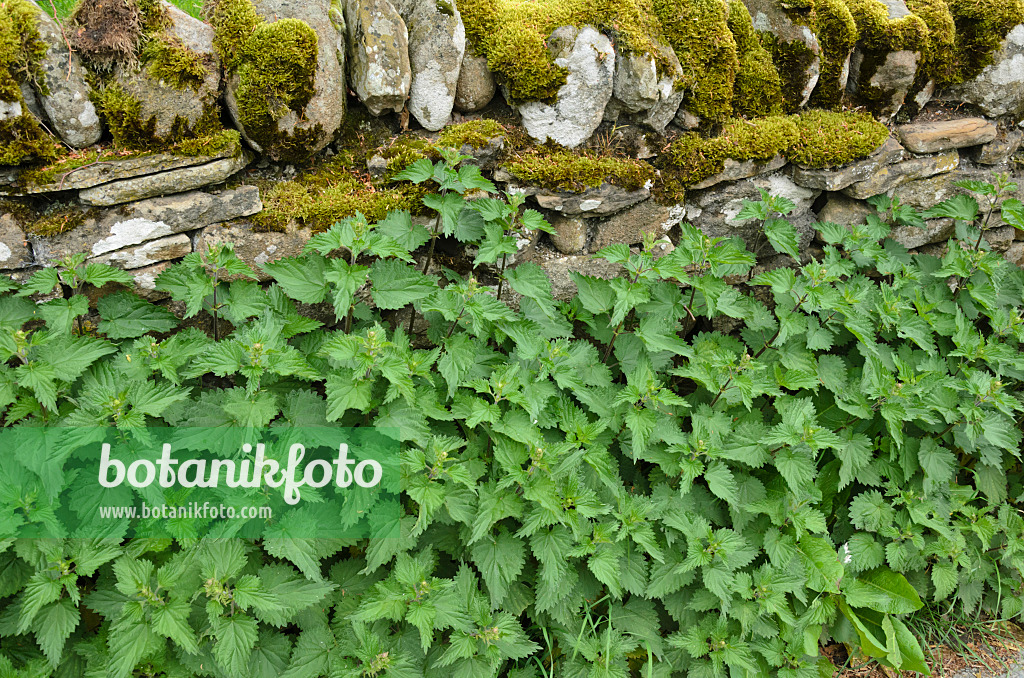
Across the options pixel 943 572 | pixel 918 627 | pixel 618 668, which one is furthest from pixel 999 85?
pixel 618 668

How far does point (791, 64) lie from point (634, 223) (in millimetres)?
1348

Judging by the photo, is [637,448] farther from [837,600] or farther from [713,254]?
[837,600]

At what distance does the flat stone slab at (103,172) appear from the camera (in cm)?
254

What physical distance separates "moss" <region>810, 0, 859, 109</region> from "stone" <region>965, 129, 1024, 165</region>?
1035 mm

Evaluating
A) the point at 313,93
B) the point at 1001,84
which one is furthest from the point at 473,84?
the point at 1001,84

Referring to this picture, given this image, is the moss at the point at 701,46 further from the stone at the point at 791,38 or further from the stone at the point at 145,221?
the stone at the point at 145,221

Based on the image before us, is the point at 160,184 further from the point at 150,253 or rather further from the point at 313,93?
the point at 313,93

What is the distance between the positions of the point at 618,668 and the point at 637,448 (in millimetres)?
958

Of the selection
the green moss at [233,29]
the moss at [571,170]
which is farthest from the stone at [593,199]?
the green moss at [233,29]

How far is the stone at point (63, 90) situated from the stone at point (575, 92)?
1.97 meters

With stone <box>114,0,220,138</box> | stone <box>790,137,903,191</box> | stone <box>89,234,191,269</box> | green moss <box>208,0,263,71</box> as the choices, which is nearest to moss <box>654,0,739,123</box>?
stone <box>790,137,903,191</box>

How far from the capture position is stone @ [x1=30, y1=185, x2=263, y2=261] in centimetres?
264

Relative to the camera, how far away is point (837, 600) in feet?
10.1

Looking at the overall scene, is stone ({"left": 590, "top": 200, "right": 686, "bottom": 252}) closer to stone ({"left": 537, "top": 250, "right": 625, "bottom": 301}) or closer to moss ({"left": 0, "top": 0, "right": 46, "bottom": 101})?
stone ({"left": 537, "top": 250, "right": 625, "bottom": 301})
